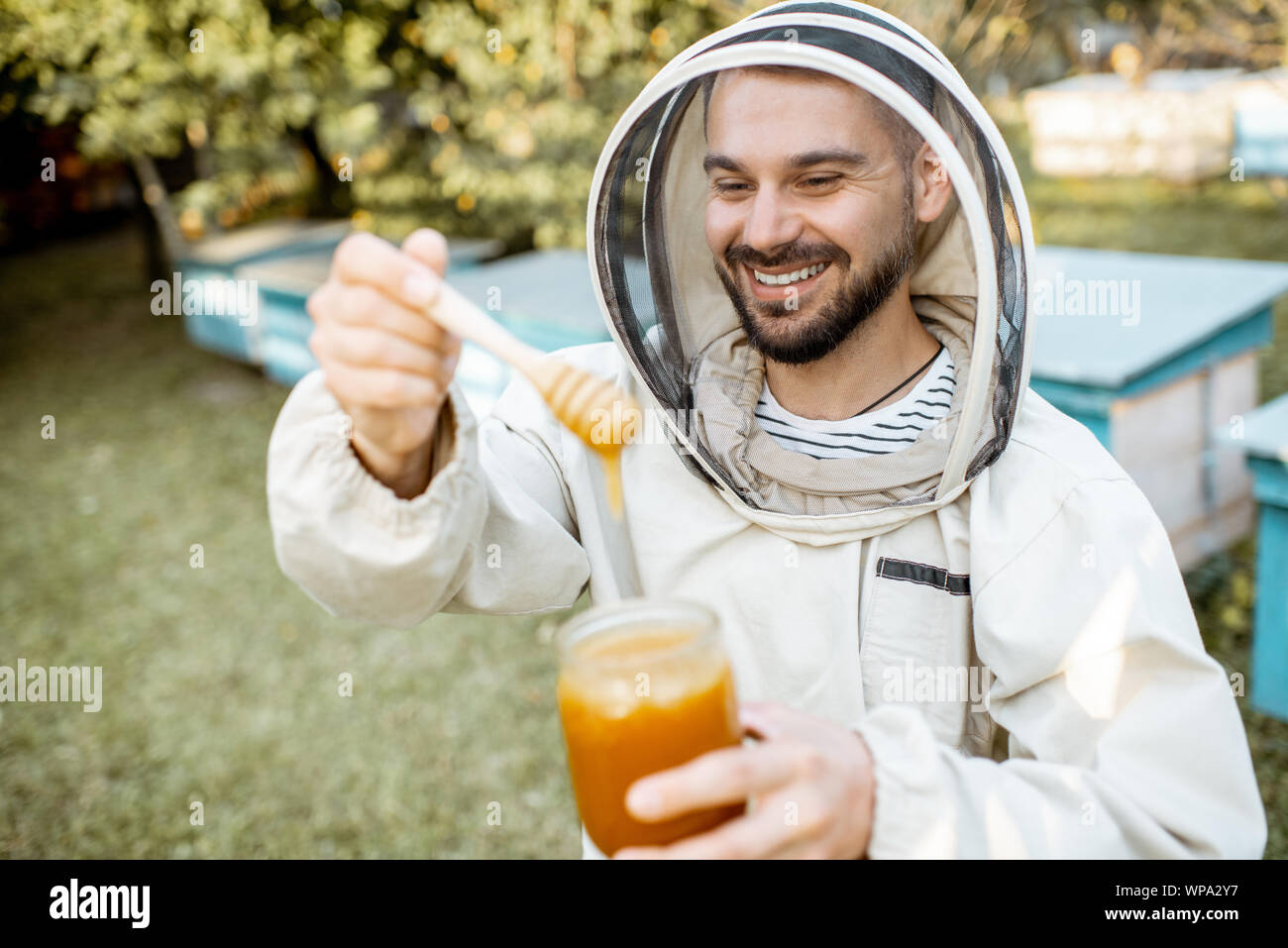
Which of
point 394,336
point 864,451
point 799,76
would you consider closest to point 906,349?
point 864,451

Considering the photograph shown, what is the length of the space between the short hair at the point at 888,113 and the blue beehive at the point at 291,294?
554 cm

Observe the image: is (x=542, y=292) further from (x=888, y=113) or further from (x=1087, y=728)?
(x=1087, y=728)

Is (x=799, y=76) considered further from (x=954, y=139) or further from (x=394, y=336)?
(x=394, y=336)

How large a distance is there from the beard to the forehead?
18cm

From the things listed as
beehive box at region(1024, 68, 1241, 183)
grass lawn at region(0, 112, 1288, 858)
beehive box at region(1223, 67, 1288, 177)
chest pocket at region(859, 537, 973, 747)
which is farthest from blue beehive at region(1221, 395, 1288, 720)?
beehive box at region(1223, 67, 1288, 177)

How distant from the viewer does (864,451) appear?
1.83 meters

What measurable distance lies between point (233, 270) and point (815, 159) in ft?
26.4

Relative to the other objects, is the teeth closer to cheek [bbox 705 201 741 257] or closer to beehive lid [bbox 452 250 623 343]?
cheek [bbox 705 201 741 257]

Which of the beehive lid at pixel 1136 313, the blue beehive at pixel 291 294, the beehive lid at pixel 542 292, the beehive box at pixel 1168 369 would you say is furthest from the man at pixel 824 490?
the blue beehive at pixel 291 294

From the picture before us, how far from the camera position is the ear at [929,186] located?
1941 millimetres

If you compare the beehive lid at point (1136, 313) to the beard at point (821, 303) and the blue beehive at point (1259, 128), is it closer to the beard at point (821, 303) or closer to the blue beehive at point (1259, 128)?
the beard at point (821, 303)

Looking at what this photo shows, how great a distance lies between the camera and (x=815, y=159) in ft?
5.76

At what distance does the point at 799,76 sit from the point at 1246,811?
52.5 inches

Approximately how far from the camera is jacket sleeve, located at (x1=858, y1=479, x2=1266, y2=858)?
1.23 m
